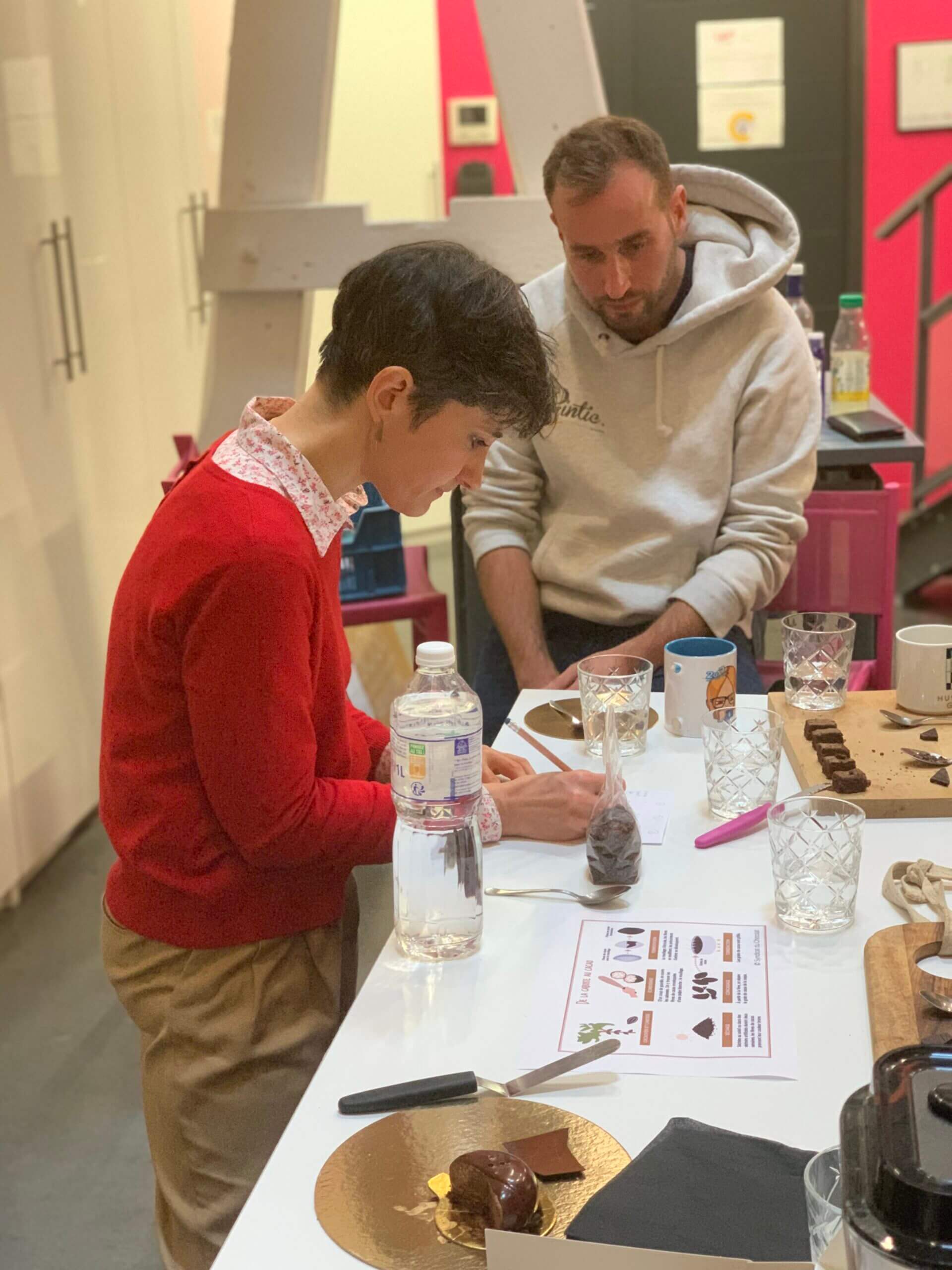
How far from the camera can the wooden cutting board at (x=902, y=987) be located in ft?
3.42

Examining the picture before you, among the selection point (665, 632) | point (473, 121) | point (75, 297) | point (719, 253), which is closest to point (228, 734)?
point (665, 632)

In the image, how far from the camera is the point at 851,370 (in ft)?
9.86

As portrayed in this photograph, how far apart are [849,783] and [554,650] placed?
1.10 meters

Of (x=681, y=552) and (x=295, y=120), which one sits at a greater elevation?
(x=295, y=120)

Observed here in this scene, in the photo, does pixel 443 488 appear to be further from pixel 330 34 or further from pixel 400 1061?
pixel 330 34

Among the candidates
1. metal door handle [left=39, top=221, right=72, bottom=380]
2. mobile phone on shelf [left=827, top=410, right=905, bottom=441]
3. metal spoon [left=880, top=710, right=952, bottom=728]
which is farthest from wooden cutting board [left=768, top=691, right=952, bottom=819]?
metal door handle [left=39, top=221, right=72, bottom=380]

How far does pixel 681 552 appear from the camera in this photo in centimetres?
239

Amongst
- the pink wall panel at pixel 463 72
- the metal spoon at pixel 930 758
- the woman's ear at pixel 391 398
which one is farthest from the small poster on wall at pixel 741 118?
the woman's ear at pixel 391 398

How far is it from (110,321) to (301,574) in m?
2.59

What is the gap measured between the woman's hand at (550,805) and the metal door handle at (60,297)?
220cm

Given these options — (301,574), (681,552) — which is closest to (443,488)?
(301,574)

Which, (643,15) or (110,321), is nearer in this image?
(110,321)

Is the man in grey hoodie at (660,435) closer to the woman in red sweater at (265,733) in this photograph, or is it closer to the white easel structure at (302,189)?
the white easel structure at (302,189)

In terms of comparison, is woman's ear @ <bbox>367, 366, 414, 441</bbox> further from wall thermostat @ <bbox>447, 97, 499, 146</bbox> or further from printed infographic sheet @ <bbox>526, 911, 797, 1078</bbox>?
wall thermostat @ <bbox>447, 97, 499, 146</bbox>
